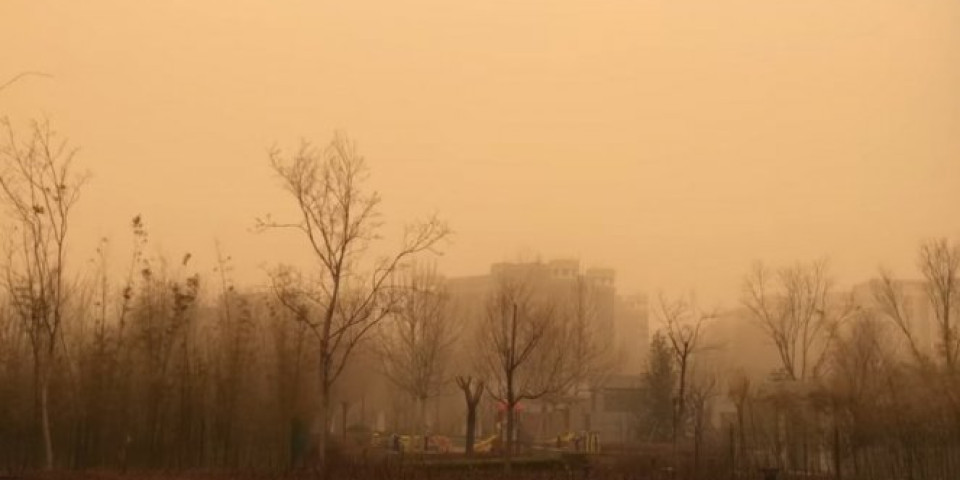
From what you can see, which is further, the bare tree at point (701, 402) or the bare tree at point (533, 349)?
the bare tree at point (533, 349)

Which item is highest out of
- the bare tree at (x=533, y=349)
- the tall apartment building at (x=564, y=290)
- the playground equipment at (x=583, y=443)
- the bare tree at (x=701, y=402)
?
the tall apartment building at (x=564, y=290)

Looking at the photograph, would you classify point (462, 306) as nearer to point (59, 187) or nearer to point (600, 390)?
point (600, 390)

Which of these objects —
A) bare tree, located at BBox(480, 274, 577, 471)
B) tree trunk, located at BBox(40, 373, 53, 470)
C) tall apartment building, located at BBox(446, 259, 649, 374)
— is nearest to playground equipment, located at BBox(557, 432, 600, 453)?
bare tree, located at BBox(480, 274, 577, 471)

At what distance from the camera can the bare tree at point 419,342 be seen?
27.2m

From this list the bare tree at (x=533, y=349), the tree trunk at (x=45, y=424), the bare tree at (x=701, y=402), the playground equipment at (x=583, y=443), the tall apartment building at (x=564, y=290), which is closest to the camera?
the tree trunk at (x=45, y=424)

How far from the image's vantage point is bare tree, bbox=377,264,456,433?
1069 inches

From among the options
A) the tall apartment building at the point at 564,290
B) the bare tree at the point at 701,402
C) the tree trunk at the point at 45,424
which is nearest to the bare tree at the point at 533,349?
the tall apartment building at the point at 564,290

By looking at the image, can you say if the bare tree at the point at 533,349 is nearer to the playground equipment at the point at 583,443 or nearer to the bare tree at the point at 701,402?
the playground equipment at the point at 583,443

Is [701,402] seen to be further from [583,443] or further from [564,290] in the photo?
[564,290]

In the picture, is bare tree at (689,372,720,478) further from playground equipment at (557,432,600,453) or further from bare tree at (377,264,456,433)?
bare tree at (377,264,456,433)

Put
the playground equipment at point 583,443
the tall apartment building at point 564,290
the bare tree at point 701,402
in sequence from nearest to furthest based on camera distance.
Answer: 1. the playground equipment at point 583,443
2. the bare tree at point 701,402
3. the tall apartment building at point 564,290

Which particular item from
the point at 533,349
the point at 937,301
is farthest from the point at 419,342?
the point at 937,301

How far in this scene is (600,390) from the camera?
34.7 m

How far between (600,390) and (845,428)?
1947 cm
